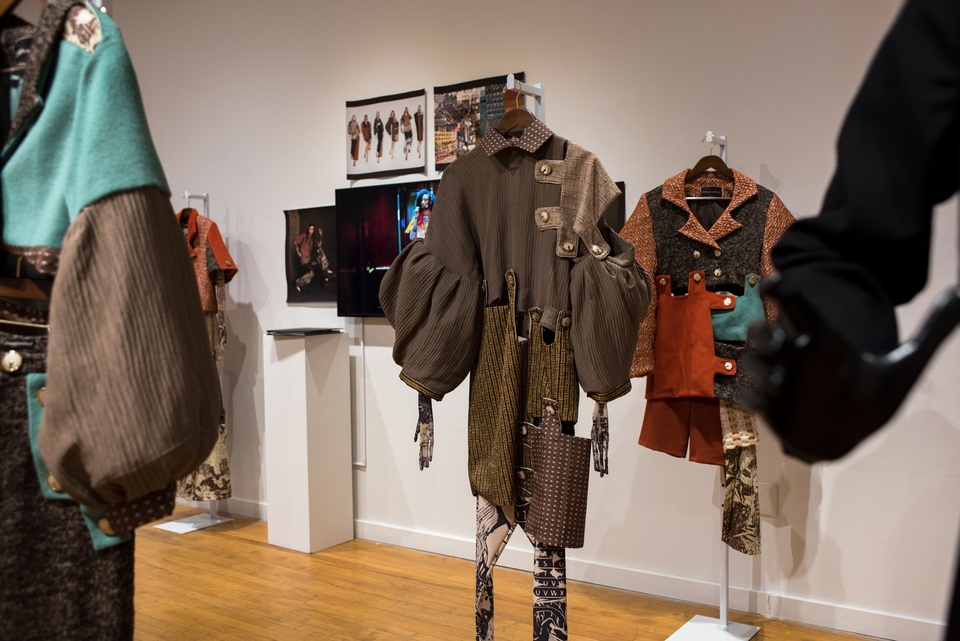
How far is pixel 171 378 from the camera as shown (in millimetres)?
1205

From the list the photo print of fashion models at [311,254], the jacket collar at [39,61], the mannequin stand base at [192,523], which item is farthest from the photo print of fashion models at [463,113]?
the jacket collar at [39,61]

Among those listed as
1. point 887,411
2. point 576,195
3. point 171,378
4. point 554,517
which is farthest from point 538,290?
point 887,411

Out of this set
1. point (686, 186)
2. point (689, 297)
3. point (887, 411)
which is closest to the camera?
point (887, 411)

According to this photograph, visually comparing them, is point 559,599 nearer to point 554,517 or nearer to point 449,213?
point 554,517

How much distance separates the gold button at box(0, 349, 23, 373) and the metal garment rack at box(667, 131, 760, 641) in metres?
2.62

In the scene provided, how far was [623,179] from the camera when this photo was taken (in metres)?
3.90

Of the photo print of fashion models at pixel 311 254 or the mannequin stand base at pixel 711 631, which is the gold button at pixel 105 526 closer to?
the mannequin stand base at pixel 711 631

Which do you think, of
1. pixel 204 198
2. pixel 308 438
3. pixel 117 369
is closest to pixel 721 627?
pixel 308 438

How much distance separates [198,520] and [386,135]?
8.87ft

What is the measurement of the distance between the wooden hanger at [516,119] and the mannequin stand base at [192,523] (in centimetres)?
Answer: 347

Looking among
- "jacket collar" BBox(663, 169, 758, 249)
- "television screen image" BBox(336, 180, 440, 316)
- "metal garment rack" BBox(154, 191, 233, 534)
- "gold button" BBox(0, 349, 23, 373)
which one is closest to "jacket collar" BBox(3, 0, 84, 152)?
"gold button" BBox(0, 349, 23, 373)

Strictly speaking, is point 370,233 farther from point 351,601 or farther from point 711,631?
point 711,631

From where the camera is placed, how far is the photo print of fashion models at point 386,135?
15.0 ft

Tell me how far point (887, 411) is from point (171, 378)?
37.0 inches
